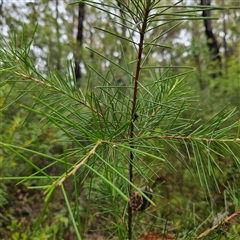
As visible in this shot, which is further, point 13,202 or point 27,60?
point 13,202

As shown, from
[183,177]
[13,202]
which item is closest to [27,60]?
[183,177]

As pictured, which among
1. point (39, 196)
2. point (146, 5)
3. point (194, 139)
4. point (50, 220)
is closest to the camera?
point (146, 5)

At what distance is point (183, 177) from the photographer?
1986 millimetres

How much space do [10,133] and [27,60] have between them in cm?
112

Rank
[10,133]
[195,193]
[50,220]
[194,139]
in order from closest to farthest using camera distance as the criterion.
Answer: [194,139], [10,133], [195,193], [50,220]

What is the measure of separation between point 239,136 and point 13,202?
2069 millimetres

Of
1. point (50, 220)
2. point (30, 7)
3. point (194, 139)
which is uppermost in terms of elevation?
point (30, 7)

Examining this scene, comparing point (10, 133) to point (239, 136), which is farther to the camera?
point (10, 133)

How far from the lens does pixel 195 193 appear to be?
6.18 ft

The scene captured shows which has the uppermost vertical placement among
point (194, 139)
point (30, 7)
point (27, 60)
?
point (30, 7)

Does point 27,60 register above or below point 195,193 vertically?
above

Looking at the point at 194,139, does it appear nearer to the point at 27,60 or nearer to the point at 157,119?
the point at 157,119

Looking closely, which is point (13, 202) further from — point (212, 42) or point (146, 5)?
point (212, 42)

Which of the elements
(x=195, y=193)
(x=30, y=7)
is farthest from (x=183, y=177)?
(x=30, y=7)
